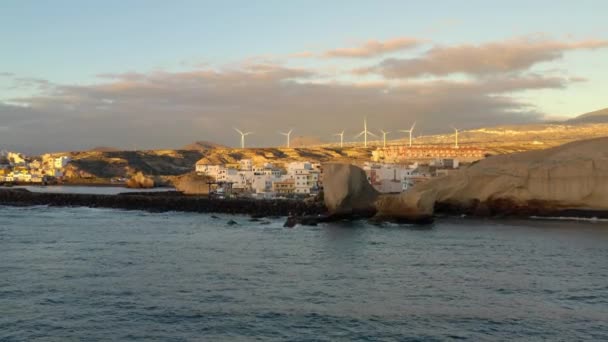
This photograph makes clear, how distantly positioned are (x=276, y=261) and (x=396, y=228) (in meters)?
21.9

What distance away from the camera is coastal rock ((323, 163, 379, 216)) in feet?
203

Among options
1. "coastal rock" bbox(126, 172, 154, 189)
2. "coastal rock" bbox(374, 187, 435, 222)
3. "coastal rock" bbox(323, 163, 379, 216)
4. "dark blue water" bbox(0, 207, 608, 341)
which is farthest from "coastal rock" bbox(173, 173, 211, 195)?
"dark blue water" bbox(0, 207, 608, 341)

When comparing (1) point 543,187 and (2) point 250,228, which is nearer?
(2) point 250,228

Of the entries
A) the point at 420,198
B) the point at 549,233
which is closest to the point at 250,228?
the point at 420,198

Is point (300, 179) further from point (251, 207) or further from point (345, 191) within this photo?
point (345, 191)

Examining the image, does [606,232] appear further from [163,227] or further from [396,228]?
[163,227]

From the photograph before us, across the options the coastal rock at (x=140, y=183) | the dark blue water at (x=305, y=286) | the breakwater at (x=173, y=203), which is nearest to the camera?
the dark blue water at (x=305, y=286)

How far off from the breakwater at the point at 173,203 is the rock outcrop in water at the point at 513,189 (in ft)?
23.1

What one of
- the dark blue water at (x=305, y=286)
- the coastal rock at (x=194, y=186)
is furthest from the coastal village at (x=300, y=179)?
the dark blue water at (x=305, y=286)

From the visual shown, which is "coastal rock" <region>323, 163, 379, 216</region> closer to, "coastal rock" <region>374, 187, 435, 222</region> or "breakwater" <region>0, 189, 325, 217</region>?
"coastal rock" <region>374, 187, 435, 222</region>

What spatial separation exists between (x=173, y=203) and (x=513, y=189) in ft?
144

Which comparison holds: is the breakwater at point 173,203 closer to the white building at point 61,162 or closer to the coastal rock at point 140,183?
the coastal rock at point 140,183

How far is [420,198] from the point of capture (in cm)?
5816

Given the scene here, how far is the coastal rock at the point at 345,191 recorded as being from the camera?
61.9 m
